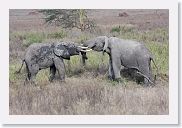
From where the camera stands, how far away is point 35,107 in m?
6.94

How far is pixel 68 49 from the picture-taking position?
7.09 m

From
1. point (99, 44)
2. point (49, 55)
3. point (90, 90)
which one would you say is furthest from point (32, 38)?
point (90, 90)

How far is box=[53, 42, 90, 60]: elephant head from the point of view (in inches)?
278

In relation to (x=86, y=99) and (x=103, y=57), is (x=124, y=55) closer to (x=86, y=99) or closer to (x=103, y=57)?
(x=103, y=57)

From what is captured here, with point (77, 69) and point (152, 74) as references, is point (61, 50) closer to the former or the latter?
point (77, 69)

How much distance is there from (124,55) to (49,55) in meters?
0.66

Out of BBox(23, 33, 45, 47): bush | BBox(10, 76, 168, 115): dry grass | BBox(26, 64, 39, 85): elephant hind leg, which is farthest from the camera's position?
BBox(23, 33, 45, 47): bush

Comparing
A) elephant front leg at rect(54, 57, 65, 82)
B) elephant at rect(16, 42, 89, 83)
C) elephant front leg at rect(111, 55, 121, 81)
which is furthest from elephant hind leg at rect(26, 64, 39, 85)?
elephant front leg at rect(111, 55, 121, 81)

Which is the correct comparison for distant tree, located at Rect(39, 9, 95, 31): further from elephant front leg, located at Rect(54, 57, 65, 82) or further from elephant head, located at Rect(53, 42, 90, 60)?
elephant front leg, located at Rect(54, 57, 65, 82)

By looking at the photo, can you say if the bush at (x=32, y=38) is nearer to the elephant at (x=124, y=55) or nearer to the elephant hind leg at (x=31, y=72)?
the elephant hind leg at (x=31, y=72)

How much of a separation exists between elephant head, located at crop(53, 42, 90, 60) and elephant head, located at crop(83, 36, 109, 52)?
0.21ft

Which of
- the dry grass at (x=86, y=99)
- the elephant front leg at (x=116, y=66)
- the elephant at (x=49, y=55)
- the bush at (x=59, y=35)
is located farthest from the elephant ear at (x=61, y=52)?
the elephant front leg at (x=116, y=66)
